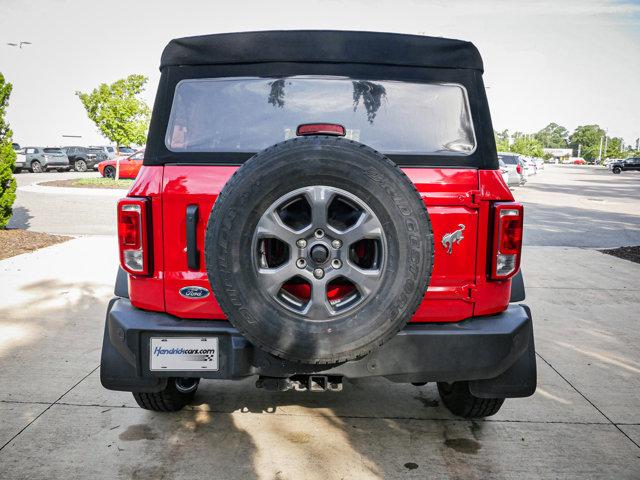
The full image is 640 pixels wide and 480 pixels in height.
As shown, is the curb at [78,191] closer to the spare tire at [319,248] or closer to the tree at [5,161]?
the tree at [5,161]

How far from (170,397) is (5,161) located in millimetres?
7916

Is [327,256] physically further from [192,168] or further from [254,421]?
[254,421]

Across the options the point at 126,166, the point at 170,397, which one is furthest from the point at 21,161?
the point at 170,397

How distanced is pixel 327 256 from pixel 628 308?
5045 mm

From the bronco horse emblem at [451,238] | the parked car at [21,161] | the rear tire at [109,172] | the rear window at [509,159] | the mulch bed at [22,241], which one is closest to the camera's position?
the bronco horse emblem at [451,238]

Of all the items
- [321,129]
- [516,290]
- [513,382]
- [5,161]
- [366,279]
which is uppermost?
[321,129]

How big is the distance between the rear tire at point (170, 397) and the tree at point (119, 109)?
22.5 m

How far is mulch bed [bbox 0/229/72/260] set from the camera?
8.78 meters

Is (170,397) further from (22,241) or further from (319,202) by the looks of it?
(22,241)

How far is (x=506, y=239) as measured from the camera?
2.78 meters

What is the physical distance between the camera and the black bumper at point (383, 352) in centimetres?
263

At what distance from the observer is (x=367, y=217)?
2.38 metres

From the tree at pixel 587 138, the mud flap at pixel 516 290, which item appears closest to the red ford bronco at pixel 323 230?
the mud flap at pixel 516 290

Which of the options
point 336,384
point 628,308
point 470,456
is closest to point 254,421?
point 336,384
